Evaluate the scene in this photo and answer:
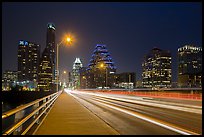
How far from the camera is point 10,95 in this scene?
151 meters

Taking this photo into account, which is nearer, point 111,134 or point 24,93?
point 111,134

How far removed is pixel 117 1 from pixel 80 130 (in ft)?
19.0

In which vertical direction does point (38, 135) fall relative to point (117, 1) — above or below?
below

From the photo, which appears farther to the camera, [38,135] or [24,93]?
[24,93]

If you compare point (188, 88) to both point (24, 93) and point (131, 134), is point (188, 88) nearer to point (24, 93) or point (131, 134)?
point (24, 93)

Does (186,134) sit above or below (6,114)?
below

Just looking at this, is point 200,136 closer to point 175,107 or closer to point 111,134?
point 111,134

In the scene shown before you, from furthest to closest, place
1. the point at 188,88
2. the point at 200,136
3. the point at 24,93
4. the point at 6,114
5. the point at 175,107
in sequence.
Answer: the point at 24,93 < the point at 188,88 < the point at 175,107 < the point at 200,136 < the point at 6,114

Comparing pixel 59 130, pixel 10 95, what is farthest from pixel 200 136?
pixel 10 95

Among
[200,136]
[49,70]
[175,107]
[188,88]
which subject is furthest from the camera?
[49,70]

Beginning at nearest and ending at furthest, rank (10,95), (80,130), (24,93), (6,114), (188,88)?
(6,114) → (80,130) → (188,88) → (24,93) → (10,95)

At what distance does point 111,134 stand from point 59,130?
7.33 feet

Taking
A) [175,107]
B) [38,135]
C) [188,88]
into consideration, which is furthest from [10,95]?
[38,135]

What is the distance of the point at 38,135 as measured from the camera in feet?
34.7
